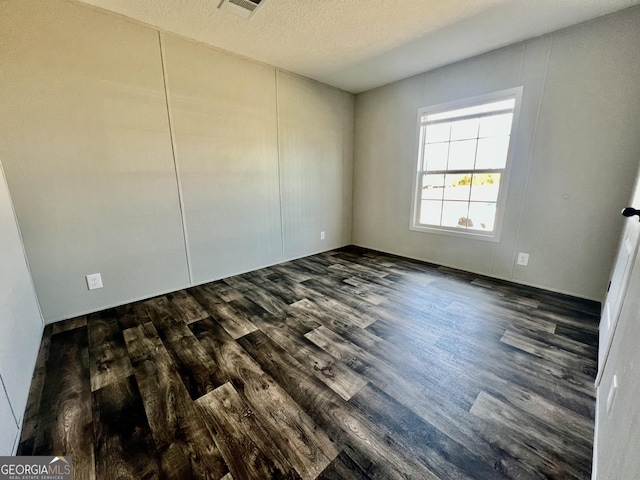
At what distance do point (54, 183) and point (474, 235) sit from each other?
13.5 feet

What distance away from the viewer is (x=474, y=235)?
3031 millimetres

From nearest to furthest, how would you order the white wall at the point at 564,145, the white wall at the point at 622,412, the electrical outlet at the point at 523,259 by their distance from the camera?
the white wall at the point at 622,412, the white wall at the point at 564,145, the electrical outlet at the point at 523,259

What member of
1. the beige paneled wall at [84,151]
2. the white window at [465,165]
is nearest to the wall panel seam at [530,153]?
the white window at [465,165]

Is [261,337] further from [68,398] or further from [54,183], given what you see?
[54,183]

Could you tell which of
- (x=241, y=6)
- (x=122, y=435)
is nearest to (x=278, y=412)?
(x=122, y=435)

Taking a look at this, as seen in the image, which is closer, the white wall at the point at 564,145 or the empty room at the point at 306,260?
the empty room at the point at 306,260

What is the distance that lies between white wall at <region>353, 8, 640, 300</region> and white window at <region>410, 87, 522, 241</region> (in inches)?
4.5

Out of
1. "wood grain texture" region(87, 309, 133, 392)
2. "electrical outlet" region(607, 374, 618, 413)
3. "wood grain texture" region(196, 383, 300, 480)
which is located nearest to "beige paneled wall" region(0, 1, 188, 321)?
"wood grain texture" region(87, 309, 133, 392)

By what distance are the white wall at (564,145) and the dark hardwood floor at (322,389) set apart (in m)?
0.48

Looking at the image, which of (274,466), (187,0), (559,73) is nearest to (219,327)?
(274,466)

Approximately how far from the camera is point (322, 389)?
1.41m

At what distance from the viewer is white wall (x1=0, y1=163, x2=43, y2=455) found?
1.09m

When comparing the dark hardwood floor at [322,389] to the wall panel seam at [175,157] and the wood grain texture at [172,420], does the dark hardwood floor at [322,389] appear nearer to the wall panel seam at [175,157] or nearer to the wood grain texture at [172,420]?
the wood grain texture at [172,420]

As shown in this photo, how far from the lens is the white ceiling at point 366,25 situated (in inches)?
75.8
